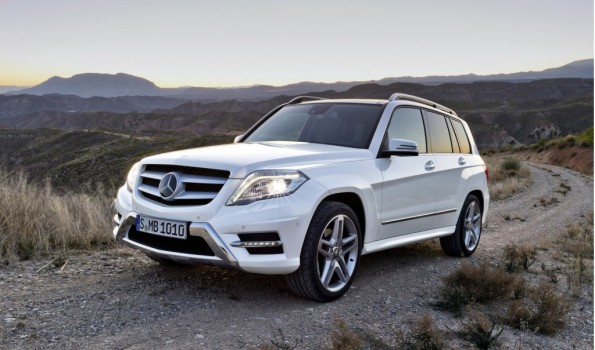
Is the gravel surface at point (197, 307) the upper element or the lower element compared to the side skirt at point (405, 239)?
lower

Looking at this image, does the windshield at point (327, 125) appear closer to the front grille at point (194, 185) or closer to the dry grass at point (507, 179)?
the front grille at point (194, 185)

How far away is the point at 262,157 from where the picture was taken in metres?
4.74

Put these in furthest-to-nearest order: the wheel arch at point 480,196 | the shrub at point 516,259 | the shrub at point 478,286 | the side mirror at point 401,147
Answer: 1. the wheel arch at point 480,196
2. the shrub at point 516,259
3. the side mirror at point 401,147
4. the shrub at point 478,286

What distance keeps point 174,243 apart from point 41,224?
113 inches

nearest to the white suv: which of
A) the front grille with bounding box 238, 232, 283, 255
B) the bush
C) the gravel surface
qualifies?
the front grille with bounding box 238, 232, 283, 255

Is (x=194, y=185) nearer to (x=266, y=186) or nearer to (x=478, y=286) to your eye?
(x=266, y=186)

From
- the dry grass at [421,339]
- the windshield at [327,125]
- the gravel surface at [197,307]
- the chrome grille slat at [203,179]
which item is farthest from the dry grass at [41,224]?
the dry grass at [421,339]

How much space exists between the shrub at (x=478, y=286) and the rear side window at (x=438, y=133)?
1570 mm

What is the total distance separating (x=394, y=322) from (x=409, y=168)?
6.07 ft

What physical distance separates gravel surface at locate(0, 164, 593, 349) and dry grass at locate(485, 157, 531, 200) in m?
13.3

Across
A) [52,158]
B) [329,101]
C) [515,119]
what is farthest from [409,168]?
[515,119]

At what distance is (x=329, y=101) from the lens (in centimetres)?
636

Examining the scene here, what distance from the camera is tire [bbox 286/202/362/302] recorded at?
15.0 ft

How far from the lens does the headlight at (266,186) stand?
4398 millimetres
